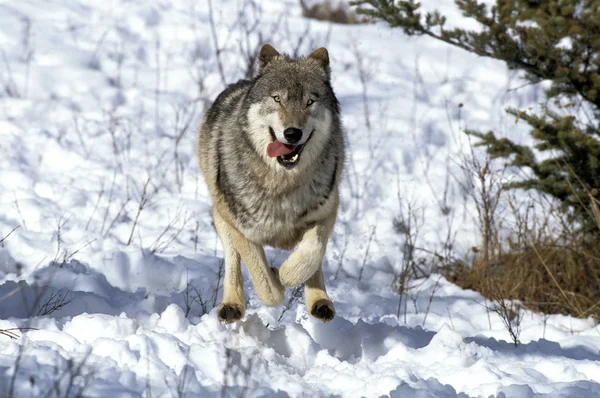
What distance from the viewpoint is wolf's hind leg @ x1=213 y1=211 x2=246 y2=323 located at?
12.9 feet

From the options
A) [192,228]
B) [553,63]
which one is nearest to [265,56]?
[553,63]

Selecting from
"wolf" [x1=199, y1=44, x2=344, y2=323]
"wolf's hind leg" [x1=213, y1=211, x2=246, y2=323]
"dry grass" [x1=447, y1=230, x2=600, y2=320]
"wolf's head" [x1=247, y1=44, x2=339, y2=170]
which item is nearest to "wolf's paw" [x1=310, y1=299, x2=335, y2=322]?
"wolf" [x1=199, y1=44, x2=344, y2=323]

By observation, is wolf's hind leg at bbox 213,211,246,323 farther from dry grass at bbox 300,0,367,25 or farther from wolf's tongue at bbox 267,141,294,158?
dry grass at bbox 300,0,367,25

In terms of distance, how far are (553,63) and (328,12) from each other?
8.28 metres

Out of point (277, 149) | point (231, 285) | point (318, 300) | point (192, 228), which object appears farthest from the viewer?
point (192, 228)

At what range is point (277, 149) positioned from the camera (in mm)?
3889

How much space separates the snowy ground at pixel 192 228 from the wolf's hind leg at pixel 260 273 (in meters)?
Result: 0.17

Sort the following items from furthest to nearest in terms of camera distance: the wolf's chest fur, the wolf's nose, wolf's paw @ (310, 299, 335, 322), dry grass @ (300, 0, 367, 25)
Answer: dry grass @ (300, 0, 367, 25) < the wolf's chest fur < wolf's paw @ (310, 299, 335, 322) < the wolf's nose

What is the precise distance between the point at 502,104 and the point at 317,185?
6061 mm

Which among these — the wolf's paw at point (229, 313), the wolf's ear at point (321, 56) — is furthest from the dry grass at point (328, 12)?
the wolf's paw at point (229, 313)

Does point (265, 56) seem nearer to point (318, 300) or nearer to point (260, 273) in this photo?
point (260, 273)

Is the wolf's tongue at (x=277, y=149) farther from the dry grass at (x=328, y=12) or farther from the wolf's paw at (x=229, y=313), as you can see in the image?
the dry grass at (x=328, y=12)

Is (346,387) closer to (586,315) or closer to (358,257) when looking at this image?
(586,315)

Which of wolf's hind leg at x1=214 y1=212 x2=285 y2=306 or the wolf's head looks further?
wolf's hind leg at x1=214 y1=212 x2=285 y2=306
